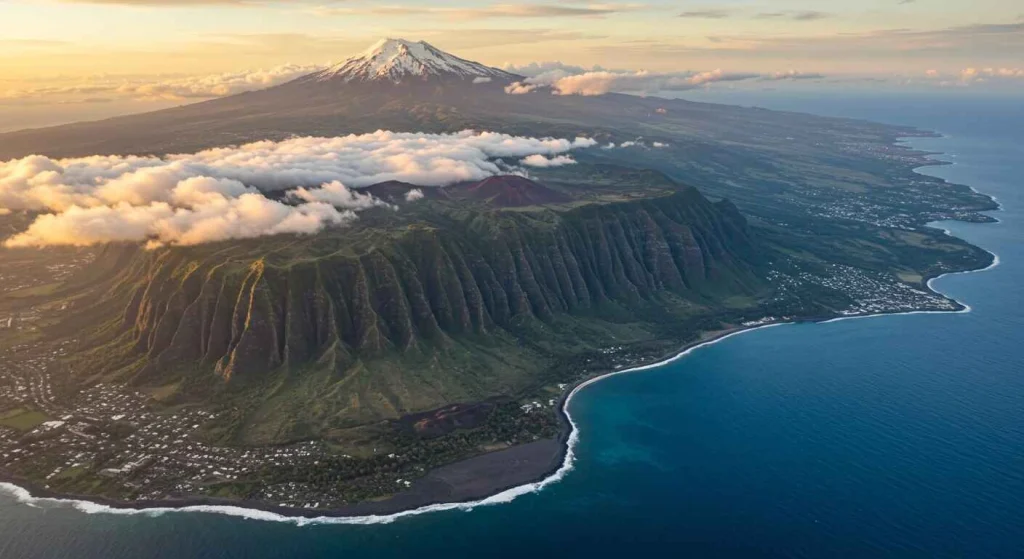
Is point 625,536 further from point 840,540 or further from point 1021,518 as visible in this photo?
point 1021,518

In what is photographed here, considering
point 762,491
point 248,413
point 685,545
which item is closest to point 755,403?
point 762,491

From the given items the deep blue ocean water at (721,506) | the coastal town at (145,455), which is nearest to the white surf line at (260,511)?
the deep blue ocean water at (721,506)

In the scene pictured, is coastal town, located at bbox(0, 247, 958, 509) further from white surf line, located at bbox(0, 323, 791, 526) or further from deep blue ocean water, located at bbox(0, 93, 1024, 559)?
deep blue ocean water, located at bbox(0, 93, 1024, 559)

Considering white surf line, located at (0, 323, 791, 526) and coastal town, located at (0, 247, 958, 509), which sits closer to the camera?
white surf line, located at (0, 323, 791, 526)

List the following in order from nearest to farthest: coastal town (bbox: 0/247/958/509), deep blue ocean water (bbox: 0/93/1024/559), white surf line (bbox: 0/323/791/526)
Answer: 1. deep blue ocean water (bbox: 0/93/1024/559)
2. white surf line (bbox: 0/323/791/526)
3. coastal town (bbox: 0/247/958/509)

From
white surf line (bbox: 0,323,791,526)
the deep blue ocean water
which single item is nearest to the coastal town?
white surf line (bbox: 0,323,791,526)

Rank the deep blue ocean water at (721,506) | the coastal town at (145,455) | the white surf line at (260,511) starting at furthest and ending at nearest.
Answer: the coastal town at (145,455) → the white surf line at (260,511) → the deep blue ocean water at (721,506)

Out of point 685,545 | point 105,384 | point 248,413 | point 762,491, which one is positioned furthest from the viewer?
point 105,384

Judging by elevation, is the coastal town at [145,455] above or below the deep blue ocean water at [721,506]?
below

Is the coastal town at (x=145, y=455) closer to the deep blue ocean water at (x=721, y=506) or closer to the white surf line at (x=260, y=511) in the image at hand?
the white surf line at (x=260, y=511)

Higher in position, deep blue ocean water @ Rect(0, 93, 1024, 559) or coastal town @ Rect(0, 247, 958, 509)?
deep blue ocean water @ Rect(0, 93, 1024, 559)

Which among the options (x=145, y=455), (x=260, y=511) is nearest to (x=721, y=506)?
(x=260, y=511)
